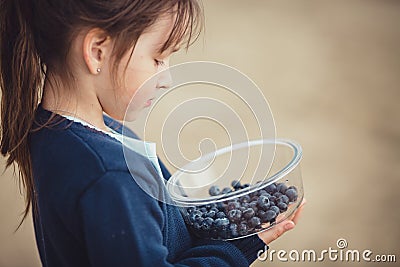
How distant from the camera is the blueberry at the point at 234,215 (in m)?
0.72

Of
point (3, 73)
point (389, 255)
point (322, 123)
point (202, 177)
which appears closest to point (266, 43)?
point (322, 123)

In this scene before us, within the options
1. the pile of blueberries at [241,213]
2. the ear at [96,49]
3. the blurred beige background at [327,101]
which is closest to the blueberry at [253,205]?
the pile of blueberries at [241,213]

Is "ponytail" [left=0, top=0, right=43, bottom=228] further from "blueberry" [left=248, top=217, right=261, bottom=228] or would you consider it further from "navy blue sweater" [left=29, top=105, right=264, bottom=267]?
"blueberry" [left=248, top=217, right=261, bottom=228]

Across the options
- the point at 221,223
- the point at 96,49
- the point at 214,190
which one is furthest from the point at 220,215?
the point at 96,49

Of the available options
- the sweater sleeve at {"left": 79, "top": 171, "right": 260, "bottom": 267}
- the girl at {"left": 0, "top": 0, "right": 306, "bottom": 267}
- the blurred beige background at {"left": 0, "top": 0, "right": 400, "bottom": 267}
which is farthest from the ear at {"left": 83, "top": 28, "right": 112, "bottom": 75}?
the blurred beige background at {"left": 0, "top": 0, "right": 400, "bottom": 267}

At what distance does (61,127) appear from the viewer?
681mm

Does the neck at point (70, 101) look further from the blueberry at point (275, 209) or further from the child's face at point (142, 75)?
the blueberry at point (275, 209)

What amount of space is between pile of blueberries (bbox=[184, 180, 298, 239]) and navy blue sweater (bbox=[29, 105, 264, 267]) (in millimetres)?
40

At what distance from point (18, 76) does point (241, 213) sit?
1.00 feet

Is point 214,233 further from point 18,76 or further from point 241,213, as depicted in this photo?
point 18,76

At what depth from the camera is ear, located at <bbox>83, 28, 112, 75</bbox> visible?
67cm

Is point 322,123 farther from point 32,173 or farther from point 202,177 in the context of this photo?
point 32,173

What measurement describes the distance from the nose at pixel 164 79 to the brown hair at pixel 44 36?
1.1 inches

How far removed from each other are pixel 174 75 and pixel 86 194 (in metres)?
0.18
